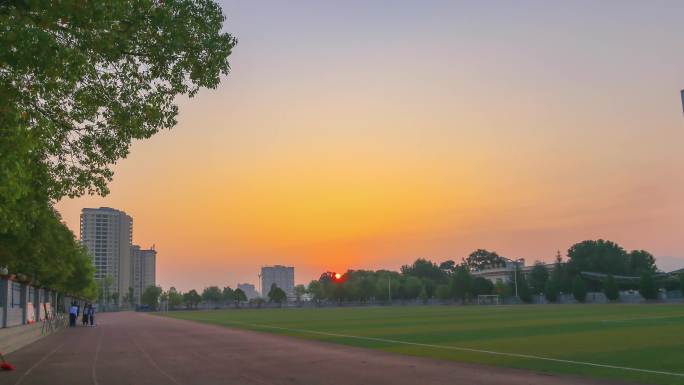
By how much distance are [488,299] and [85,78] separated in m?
134

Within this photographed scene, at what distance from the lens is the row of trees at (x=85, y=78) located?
34.9ft

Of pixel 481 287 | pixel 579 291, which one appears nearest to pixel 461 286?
pixel 481 287

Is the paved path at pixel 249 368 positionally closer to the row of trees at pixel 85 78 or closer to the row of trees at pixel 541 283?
the row of trees at pixel 85 78

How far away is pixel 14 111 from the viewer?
1099cm

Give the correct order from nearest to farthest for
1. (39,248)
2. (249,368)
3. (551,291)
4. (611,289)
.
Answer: (249,368) < (39,248) < (611,289) < (551,291)

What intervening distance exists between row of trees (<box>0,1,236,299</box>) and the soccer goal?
391ft

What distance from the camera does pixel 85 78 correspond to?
48.4 feet

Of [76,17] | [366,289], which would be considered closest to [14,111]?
[76,17]

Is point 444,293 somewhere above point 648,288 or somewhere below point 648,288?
below

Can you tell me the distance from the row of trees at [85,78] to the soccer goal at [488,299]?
119087 millimetres

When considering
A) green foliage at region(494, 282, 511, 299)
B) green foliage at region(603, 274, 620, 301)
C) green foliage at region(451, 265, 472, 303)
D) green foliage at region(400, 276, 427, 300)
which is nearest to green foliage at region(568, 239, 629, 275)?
green foliage at region(494, 282, 511, 299)

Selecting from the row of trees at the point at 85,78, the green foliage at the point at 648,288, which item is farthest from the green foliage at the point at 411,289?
the row of trees at the point at 85,78

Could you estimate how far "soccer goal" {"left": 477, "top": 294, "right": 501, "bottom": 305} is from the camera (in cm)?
12835

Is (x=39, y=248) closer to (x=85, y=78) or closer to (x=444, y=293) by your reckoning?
(x=85, y=78)
